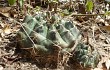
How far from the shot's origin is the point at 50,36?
2246 millimetres

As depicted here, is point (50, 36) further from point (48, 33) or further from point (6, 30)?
point (6, 30)

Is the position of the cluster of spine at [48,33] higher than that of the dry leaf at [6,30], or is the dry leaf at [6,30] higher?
the cluster of spine at [48,33]

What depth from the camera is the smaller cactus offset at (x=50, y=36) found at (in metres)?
2.25

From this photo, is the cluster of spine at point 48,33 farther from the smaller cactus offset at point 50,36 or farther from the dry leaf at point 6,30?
the dry leaf at point 6,30

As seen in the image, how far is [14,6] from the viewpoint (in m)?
3.12

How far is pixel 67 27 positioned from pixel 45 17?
230 millimetres

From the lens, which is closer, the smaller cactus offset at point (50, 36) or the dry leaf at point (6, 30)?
the smaller cactus offset at point (50, 36)

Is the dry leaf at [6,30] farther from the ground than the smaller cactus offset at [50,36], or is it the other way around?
the smaller cactus offset at [50,36]

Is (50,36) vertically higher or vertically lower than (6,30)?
higher

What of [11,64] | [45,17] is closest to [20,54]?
[11,64]

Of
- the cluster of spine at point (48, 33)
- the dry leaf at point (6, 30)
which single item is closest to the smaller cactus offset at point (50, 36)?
the cluster of spine at point (48, 33)

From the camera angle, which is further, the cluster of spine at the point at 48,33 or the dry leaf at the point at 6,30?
→ the dry leaf at the point at 6,30

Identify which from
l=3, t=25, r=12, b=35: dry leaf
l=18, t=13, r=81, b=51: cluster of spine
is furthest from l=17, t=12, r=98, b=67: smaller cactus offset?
l=3, t=25, r=12, b=35: dry leaf

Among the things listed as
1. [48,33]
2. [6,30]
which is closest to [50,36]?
[48,33]
